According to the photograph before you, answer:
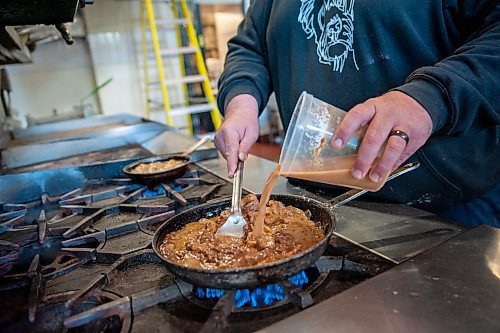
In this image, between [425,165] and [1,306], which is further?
[425,165]

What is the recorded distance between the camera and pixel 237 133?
1047 millimetres

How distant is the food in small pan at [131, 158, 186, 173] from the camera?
1.53 meters

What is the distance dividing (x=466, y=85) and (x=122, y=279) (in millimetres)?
812

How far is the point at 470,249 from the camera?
2.40 ft

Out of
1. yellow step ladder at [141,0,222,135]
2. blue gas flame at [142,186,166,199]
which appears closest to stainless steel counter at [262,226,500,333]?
blue gas flame at [142,186,166,199]

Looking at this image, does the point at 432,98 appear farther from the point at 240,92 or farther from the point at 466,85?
the point at 240,92

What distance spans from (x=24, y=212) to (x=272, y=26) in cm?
108

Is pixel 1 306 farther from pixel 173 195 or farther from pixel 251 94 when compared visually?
pixel 251 94

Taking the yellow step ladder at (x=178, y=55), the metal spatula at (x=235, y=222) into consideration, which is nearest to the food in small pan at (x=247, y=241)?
the metal spatula at (x=235, y=222)

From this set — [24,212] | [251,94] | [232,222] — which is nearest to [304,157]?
[232,222]

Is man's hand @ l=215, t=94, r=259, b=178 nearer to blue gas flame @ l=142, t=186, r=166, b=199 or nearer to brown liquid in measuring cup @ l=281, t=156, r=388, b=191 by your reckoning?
brown liquid in measuring cup @ l=281, t=156, r=388, b=191

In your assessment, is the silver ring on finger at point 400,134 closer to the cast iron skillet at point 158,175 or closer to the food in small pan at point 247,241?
the food in small pan at point 247,241

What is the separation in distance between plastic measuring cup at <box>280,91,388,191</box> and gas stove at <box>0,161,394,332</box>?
172mm

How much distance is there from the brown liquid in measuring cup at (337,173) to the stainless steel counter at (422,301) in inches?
6.5
